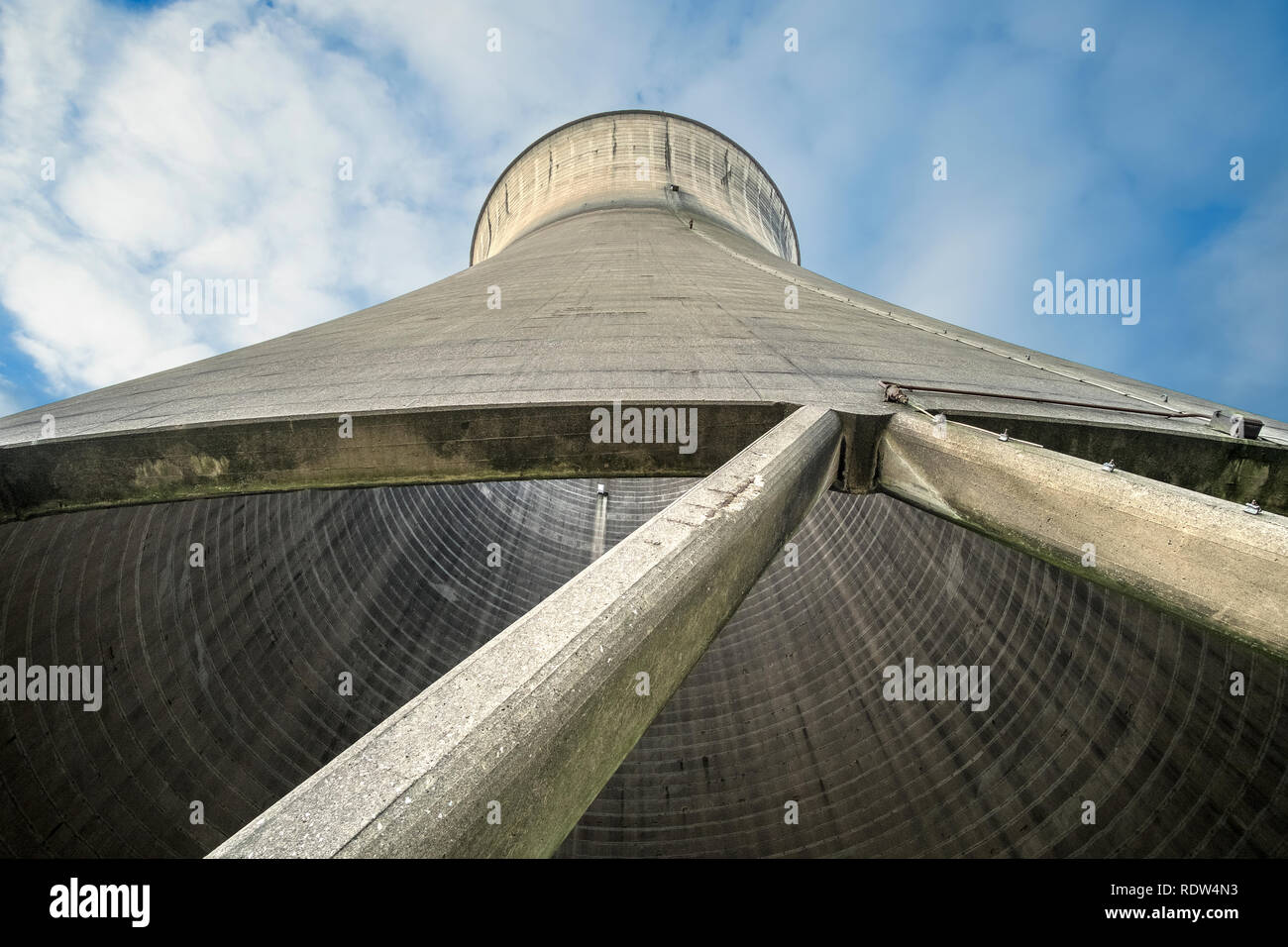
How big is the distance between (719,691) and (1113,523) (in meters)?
6.32

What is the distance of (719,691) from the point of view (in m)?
7.59

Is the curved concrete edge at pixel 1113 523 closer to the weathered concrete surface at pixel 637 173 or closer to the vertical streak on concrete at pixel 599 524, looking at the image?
the vertical streak on concrete at pixel 599 524

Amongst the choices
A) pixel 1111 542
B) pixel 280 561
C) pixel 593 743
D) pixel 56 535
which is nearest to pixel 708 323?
pixel 1111 542

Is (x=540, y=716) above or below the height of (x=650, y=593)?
below

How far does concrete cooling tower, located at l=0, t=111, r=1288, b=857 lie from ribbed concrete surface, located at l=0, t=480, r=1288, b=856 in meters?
0.03

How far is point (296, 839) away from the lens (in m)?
0.88

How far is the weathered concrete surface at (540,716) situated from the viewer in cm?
92

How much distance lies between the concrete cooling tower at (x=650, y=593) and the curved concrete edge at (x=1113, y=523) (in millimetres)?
11

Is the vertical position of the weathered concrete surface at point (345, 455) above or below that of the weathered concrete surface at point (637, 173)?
below

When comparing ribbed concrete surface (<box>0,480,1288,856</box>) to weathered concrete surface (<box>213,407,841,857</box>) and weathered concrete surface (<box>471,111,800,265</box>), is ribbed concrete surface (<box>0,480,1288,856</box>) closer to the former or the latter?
weathered concrete surface (<box>213,407,841,857</box>)

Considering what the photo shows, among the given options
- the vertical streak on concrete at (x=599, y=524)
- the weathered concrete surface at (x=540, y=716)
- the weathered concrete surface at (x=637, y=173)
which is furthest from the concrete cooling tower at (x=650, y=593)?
the weathered concrete surface at (x=637, y=173)

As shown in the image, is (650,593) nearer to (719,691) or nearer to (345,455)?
(345,455)

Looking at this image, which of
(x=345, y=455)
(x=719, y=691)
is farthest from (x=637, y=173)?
(x=345, y=455)

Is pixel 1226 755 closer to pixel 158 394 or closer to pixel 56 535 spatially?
pixel 158 394
